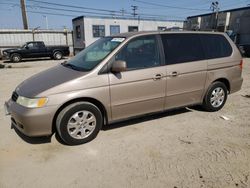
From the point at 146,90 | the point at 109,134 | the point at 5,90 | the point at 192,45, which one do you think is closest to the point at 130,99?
the point at 146,90

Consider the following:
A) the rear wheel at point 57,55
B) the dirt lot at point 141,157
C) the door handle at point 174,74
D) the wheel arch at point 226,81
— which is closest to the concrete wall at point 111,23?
the rear wheel at point 57,55

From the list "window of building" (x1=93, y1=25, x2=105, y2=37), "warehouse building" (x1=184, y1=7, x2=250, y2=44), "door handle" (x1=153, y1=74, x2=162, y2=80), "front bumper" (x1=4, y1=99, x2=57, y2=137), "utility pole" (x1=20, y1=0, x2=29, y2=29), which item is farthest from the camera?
"warehouse building" (x1=184, y1=7, x2=250, y2=44)

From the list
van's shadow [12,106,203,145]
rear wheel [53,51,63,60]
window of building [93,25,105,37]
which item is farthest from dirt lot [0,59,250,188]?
window of building [93,25,105,37]

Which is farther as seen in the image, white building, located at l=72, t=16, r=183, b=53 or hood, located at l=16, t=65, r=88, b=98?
white building, located at l=72, t=16, r=183, b=53

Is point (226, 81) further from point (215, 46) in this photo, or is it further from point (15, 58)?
point (15, 58)

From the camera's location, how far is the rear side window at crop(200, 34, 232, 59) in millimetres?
4660

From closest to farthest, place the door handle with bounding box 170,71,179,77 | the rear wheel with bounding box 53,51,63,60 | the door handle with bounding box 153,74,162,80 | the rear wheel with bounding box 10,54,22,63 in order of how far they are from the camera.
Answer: the door handle with bounding box 153,74,162,80, the door handle with bounding box 170,71,179,77, the rear wheel with bounding box 10,54,22,63, the rear wheel with bounding box 53,51,63,60

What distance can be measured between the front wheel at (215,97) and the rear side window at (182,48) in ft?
2.55

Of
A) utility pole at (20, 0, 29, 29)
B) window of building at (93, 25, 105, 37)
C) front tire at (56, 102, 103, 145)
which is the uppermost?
utility pole at (20, 0, 29, 29)

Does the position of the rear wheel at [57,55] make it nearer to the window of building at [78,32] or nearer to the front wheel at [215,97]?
the window of building at [78,32]

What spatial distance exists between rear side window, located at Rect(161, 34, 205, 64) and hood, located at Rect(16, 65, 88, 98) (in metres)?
1.68

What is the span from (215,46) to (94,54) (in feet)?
8.63

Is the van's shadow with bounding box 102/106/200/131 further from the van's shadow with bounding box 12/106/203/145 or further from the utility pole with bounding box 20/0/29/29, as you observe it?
the utility pole with bounding box 20/0/29/29

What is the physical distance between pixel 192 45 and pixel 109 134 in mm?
2437
